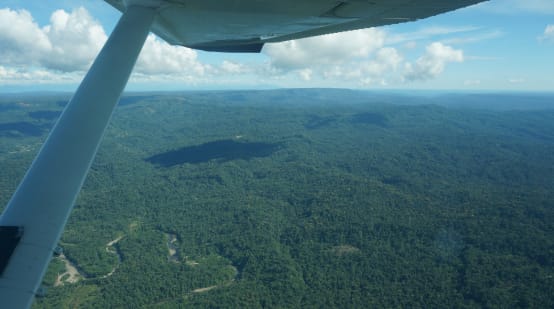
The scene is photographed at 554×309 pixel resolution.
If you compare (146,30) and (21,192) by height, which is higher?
(146,30)

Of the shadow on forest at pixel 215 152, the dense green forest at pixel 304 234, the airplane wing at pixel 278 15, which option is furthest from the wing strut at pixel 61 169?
the shadow on forest at pixel 215 152

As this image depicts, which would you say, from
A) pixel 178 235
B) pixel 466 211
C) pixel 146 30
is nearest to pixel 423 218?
pixel 466 211

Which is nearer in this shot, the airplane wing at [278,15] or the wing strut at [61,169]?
the wing strut at [61,169]

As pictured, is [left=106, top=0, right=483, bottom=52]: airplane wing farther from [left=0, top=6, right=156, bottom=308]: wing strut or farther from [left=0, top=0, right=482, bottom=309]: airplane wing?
A: [left=0, top=6, right=156, bottom=308]: wing strut

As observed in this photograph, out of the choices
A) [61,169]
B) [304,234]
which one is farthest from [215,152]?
[61,169]

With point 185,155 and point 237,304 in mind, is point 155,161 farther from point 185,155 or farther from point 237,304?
point 237,304

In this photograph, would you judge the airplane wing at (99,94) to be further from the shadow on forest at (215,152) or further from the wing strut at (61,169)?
the shadow on forest at (215,152)
